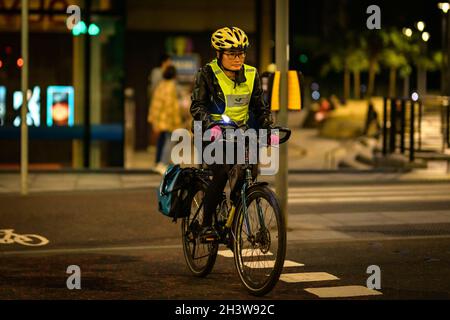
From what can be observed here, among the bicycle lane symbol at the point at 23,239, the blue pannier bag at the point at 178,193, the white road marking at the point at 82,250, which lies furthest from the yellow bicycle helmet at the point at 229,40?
the bicycle lane symbol at the point at 23,239

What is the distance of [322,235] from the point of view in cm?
1171

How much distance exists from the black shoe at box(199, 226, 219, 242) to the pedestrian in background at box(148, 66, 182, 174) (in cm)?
913

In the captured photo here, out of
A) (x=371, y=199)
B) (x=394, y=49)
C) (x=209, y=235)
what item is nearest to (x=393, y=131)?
(x=371, y=199)

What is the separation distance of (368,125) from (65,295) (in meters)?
23.2

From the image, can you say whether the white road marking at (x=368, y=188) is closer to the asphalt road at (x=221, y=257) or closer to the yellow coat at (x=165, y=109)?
the asphalt road at (x=221, y=257)

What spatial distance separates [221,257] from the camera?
1016 centimetres

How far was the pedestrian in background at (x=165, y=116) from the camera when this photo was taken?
18141mm

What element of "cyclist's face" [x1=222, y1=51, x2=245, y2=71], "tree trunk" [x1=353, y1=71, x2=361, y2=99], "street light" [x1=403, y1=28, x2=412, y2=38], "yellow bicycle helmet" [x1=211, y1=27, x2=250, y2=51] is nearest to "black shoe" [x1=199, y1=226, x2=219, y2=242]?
"cyclist's face" [x1=222, y1=51, x2=245, y2=71]

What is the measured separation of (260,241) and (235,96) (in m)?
1.14

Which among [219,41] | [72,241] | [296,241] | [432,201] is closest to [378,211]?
[432,201]

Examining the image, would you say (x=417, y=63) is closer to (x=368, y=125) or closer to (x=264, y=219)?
(x=368, y=125)

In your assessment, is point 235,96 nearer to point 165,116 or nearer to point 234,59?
point 234,59

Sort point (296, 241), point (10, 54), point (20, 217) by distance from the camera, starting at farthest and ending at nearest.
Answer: point (10, 54) → point (20, 217) → point (296, 241)

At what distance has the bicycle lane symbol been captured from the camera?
447 inches
